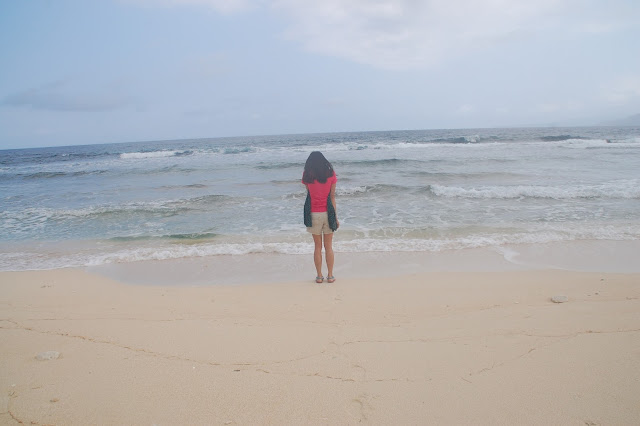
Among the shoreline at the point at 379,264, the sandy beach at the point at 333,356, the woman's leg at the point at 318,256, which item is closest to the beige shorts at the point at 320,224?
the woman's leg at the point at 318,256

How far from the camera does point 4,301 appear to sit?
449cm

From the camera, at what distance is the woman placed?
4672 mm

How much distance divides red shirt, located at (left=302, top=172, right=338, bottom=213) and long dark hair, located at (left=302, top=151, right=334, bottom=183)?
0.06 meters

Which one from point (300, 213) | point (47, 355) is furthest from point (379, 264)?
point (300, 213)

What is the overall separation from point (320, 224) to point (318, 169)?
803 millimetres

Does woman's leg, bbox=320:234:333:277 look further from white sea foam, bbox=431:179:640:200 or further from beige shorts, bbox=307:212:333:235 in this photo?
white sea foam, bbox=431:179:640:200

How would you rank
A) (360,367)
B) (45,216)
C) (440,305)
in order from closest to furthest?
(360,367) < (440,305) < (45,216)

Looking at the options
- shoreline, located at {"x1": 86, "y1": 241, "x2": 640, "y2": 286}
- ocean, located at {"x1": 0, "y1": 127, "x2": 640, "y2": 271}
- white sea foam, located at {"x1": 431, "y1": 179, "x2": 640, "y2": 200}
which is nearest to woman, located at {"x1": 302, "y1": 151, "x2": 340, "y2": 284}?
shoreline, located at {"x1": 86, "y1": 241, "x2": 640, "y2": 286}

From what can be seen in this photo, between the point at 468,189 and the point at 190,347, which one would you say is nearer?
the point at 190,347

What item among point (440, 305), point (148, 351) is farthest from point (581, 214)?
point (148, 351)

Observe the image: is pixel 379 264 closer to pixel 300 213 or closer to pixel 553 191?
pixel 300 213

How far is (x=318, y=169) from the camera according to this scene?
4.66 meters

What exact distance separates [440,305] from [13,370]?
4.00m

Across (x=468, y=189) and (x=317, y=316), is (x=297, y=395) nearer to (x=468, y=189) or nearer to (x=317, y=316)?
(x=317, y=316)
